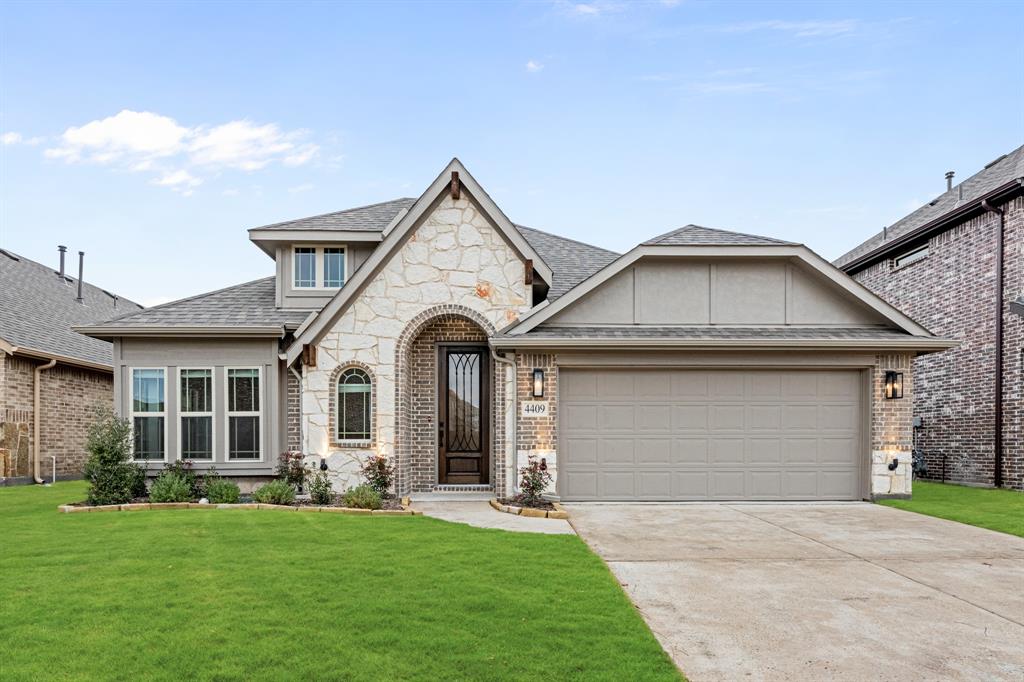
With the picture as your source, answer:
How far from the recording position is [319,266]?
12.8 metres

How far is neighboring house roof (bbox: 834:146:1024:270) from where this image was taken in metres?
14.6

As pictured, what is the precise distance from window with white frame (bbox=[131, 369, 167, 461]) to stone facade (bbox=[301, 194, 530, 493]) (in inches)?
107

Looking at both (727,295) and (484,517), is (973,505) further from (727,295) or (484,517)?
(484,517)

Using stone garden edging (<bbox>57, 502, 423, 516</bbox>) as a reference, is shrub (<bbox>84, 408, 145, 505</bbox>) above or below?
above

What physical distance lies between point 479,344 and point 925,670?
890 centimetres

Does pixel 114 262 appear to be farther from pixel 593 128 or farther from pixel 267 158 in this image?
pixel 593 128

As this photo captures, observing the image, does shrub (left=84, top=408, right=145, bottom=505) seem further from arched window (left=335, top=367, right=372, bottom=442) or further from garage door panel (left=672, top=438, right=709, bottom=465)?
garage door panel (left=672, top=438, right=709, bottom=465)

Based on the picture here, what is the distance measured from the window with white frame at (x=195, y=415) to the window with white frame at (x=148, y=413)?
1.11 ft

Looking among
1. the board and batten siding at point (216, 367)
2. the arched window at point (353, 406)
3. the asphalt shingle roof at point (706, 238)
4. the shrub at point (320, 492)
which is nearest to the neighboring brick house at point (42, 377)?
the board and batten siding at point (216, 367)

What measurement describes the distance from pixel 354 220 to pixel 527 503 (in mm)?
6779

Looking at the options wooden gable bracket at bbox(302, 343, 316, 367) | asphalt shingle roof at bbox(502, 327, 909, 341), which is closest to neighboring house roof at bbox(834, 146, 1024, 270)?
asphalt shingle roof at bbox(502, 327, 909, 341)

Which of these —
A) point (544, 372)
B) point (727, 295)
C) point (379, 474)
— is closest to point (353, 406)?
point (379, 474)

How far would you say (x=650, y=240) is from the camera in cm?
1135

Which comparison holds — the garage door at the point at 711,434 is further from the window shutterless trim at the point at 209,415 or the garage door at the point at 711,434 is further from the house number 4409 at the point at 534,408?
the window shutterless trim at the point at 209,415
